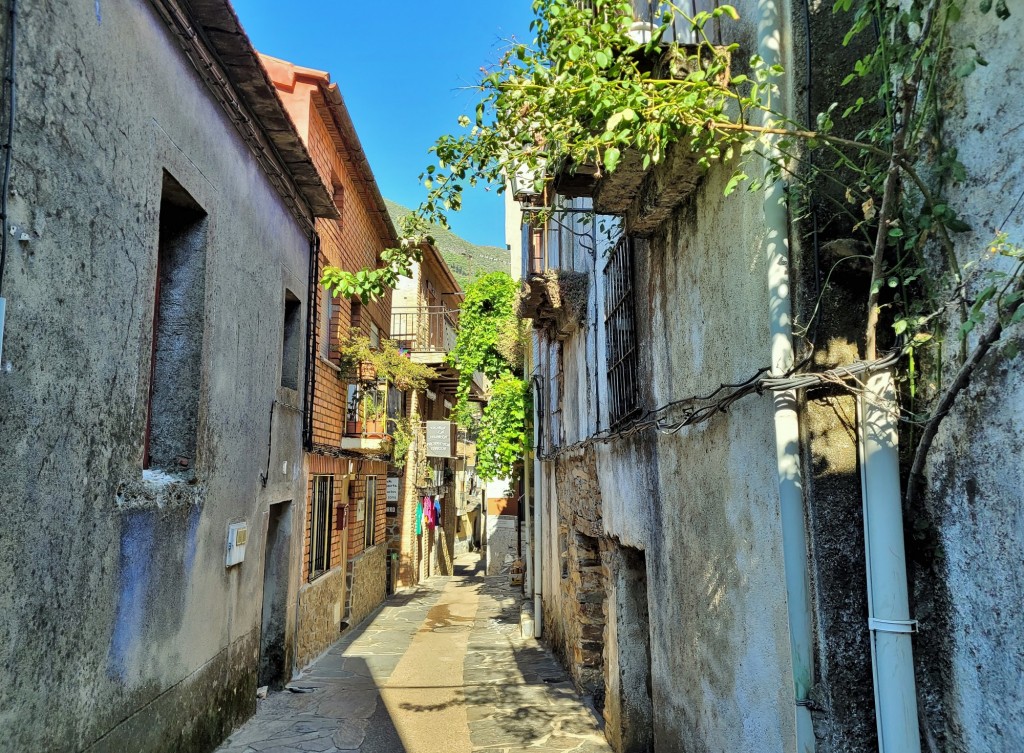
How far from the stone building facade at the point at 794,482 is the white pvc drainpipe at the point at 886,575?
0.05 m

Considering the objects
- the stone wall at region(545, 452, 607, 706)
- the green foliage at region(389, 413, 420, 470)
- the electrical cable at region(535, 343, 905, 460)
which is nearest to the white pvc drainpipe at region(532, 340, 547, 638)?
the stone wall at region(545, 452, 607, 706)

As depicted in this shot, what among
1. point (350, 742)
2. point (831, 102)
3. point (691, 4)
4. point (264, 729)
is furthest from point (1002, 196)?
point (264, 729)

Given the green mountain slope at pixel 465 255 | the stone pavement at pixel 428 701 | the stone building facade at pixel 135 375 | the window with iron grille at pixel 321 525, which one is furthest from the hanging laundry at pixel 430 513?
the green mountain slope at pixel 465 255

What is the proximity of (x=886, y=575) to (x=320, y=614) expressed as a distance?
936 cm

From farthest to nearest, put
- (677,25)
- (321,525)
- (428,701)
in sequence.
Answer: (321,525)
(428,701)
(677,25)

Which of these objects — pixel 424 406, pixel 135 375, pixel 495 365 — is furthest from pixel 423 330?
pixel 135 375

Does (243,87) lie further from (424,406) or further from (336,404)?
(424,406)

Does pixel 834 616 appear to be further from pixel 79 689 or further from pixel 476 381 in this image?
pixel 476 381

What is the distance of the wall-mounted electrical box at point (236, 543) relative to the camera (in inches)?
245

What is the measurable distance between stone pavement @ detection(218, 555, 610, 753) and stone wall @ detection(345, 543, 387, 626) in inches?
18.4

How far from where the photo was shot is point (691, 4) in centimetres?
374

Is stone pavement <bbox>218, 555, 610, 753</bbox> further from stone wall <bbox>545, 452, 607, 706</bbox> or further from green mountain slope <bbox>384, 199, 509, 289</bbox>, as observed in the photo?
green mountain slope <bbox>384, 199, 509, 289</bbox>

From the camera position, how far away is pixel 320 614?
1034 centimetres

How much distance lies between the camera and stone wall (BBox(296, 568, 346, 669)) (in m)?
9.33
